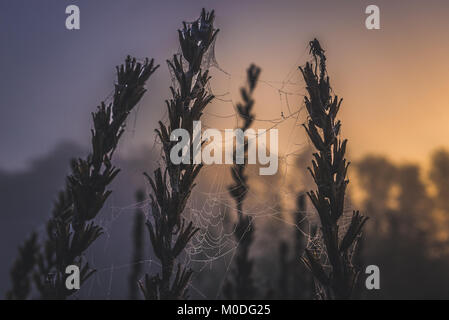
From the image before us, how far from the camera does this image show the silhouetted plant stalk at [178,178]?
5.15 metres

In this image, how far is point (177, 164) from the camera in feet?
18.7

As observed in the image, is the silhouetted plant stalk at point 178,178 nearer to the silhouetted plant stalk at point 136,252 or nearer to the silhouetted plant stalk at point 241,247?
the silhouetted plant stalk at point 241,247

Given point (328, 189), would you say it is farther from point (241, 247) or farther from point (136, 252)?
point (136, 252)

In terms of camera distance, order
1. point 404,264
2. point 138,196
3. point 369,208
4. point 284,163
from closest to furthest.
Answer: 1. point 284,163
2. point 138,196
3. point 404,264
4. point 369,208

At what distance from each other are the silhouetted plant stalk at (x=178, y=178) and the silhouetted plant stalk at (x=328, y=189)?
1.93 meters

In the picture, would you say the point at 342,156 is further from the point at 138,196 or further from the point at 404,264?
the point at 404,264

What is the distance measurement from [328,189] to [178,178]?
2502 millimetres

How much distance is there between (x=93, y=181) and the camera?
19.9ft

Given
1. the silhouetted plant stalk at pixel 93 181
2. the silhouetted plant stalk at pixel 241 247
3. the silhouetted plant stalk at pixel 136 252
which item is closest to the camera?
the silhouetted plant stalk at pixel 93 181

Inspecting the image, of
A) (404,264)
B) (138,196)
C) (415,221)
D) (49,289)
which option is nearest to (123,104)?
(49,289)

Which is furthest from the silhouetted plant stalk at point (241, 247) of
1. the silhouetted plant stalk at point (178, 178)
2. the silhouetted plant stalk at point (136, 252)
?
the silhouetted plant stalk at point (136, 252)

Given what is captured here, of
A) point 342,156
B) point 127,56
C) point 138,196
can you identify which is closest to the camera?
point 342,156

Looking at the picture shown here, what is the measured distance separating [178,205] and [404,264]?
3198 centimetres

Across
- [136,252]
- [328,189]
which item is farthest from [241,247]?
[136,252]
